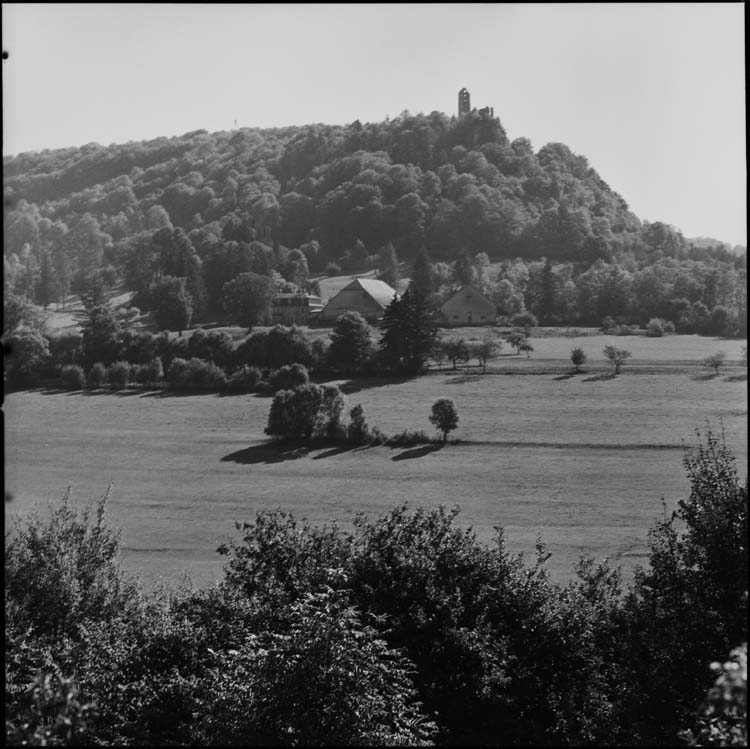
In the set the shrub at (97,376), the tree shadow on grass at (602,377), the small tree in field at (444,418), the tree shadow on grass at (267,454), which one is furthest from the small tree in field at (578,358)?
the shrub at (97,376)

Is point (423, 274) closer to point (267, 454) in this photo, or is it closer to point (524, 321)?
point (524, 321)

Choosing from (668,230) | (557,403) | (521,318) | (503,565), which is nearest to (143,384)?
(557,403)

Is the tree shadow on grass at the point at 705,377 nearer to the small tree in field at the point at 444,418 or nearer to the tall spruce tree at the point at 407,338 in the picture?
the small tree in field at the point at 444,418

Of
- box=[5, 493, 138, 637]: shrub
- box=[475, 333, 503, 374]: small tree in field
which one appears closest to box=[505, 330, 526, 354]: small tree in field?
box=[475, 333, 503, 374]: small tree in field

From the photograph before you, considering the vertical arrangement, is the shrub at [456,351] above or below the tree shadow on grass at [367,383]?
above

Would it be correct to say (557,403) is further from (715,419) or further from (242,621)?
(242,621)

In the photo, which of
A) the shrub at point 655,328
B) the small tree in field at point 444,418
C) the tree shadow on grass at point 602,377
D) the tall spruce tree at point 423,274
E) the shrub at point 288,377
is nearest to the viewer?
the small tree in field at point 444,418

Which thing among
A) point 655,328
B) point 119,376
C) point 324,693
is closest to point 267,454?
point 119,376

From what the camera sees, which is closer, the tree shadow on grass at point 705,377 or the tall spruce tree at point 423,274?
the tree shadow on grass at point 705,377
